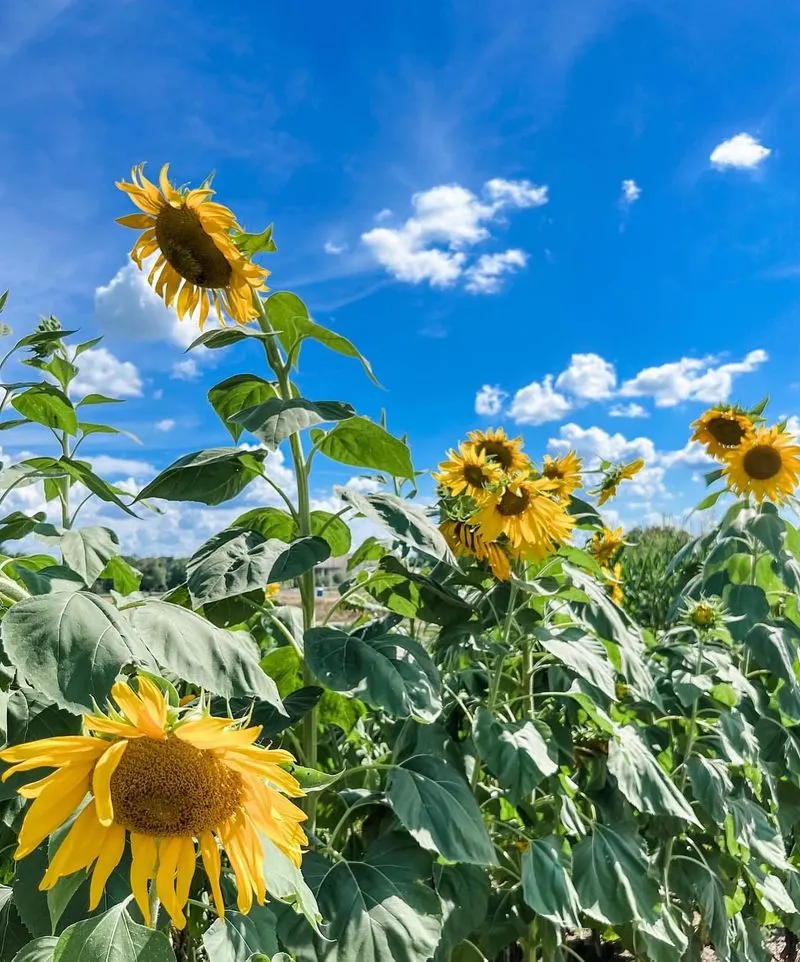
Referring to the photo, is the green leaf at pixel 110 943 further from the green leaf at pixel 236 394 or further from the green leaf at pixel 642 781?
the green leaf at pixel 642 781

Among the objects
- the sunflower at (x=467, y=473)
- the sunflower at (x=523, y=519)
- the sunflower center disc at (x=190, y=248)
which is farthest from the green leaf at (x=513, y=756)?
the sunflower center disc at (x=190, y=248)

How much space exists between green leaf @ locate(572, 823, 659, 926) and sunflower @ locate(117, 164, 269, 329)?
1361 millimetres

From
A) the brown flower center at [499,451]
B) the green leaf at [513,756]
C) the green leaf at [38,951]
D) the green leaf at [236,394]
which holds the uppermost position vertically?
the brown flower center at [499,451]

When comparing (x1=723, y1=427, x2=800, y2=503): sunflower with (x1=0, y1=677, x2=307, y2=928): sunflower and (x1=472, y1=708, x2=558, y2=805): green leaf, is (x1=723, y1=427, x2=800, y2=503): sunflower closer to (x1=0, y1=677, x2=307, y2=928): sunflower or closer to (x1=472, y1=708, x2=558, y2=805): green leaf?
(x1=472, y1=708, x2=558, y2=805): green leaf

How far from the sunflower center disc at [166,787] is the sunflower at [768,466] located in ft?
7.85

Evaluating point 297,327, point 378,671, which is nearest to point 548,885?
point 378,671

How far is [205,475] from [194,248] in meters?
0.42

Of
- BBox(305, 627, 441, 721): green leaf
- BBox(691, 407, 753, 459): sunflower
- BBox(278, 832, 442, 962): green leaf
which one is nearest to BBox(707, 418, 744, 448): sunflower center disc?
BBox(691, 407, 753, 459): sunflower

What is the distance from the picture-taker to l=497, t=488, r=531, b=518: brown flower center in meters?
1.86

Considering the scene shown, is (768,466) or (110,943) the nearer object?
(110,943)

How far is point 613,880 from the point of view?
183 centimetres

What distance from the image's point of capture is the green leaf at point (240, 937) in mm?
1067

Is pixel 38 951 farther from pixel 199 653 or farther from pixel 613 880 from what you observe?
pixel 613 880

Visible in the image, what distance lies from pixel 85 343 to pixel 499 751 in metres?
1.22
